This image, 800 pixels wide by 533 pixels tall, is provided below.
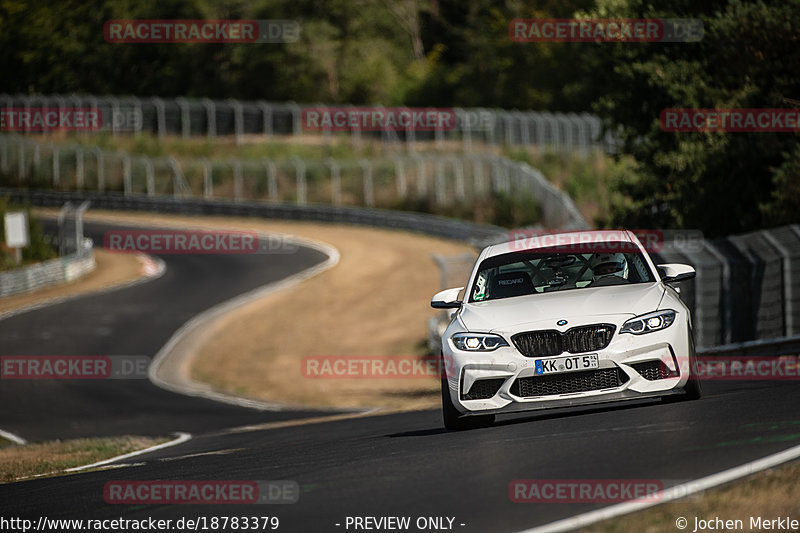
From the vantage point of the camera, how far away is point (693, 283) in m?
18.3

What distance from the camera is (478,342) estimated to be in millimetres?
10078

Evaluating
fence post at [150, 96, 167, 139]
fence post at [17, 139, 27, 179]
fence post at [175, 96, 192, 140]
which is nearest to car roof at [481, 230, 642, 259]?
fence post at [175, 96, 192, 140]

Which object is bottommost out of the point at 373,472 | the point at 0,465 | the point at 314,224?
the point at 314,224

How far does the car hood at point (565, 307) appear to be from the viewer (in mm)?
9969

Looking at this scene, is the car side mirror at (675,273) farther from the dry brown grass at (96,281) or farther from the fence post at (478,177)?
the fence post at (478,177)

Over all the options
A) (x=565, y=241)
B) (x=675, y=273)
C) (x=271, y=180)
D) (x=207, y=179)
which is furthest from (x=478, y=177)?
(x=675, y=273)

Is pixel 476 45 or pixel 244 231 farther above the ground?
pixel 476 45

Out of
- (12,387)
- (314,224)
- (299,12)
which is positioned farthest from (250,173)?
(12,387)

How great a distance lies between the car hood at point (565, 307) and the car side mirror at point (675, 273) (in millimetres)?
300

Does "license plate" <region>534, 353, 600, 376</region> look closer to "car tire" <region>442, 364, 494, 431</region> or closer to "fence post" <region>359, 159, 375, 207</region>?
"car tire" <region>442, 364, 494, 431</region>

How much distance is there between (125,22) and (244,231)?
117ft

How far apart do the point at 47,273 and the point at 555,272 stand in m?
37.7

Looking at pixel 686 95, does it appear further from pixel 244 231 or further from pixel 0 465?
pixel 244 231

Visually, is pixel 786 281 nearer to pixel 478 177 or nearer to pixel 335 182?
pixel 478 177
